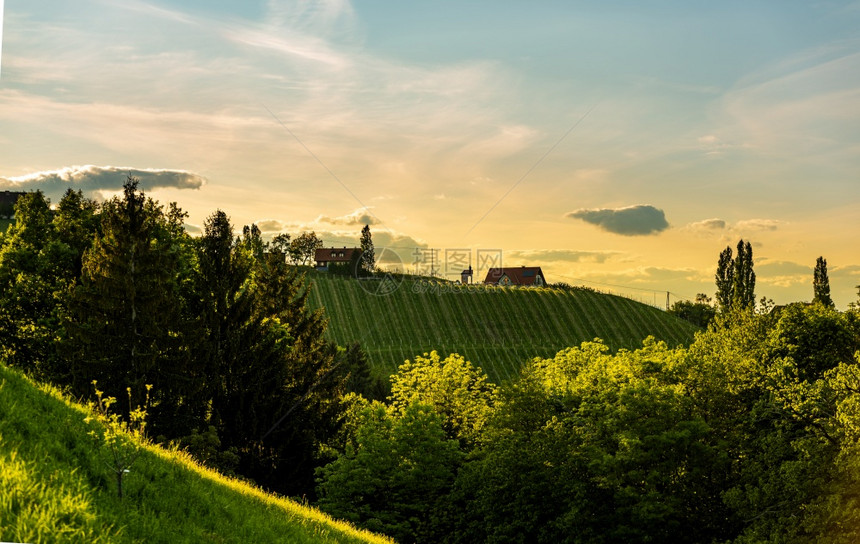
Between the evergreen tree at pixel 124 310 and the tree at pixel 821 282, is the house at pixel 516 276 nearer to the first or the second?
the tree at pixel 821 282

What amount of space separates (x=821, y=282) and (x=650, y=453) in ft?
51.9

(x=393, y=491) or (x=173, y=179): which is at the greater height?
(x=173, y=179)

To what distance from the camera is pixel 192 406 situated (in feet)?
Result: 133

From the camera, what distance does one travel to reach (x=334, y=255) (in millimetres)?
151000

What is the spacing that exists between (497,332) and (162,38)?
10550 centimetres

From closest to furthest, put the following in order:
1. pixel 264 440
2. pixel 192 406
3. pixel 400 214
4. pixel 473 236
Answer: pixel 473 236, pixel 400 214, pixel 192 406, pixel 264 440

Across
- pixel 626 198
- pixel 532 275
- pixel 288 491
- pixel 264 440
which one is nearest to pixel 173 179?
pixel 626 198

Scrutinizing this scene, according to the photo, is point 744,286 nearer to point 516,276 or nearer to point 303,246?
point 303,246

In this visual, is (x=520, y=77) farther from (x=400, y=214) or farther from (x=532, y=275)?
(x=532, y=275)

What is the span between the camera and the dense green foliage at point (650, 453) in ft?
111

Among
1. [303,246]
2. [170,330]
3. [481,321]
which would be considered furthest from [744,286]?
[303,246]

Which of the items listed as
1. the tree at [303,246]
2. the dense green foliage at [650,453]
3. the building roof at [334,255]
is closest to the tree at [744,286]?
the dense green foliage at [650,453]

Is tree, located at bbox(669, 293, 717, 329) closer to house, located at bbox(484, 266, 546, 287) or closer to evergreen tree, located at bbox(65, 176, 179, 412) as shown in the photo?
house, located at bbox(484, 266, 546, 287)

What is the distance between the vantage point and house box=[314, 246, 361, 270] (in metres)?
147
